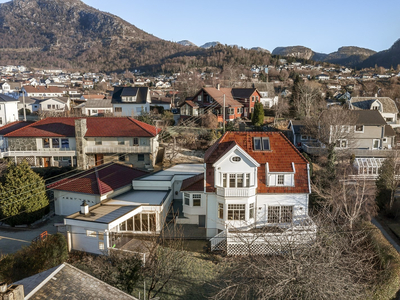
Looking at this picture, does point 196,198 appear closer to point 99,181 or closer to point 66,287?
point 99,181

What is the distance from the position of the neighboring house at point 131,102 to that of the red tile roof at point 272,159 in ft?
119

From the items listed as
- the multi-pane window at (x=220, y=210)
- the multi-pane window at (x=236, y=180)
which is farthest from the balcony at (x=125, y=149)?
the multi-pane window at (x=236, y=180)

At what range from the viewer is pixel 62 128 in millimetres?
36188

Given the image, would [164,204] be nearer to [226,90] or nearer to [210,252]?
[210,252]

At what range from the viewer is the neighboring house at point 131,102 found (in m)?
56.8

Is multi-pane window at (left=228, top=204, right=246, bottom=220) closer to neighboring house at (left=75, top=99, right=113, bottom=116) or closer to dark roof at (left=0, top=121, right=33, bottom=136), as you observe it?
dark roof at (left=0, top=121, right=33, bottom=136)

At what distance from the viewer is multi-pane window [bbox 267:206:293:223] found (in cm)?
2169

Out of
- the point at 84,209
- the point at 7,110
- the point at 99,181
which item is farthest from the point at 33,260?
the point at 7,110

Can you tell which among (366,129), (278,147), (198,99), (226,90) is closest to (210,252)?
(278,147)

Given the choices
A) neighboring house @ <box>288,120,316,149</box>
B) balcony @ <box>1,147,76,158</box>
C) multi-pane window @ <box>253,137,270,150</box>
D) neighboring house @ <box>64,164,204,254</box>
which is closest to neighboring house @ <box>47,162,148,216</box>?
neighboring house @ <box>64,164,204,254</box>

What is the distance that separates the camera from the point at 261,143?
22906mm

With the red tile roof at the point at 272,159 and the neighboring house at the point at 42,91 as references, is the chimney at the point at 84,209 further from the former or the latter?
the neighboring house at the point at 42,91

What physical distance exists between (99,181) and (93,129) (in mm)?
11987

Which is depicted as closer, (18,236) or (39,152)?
(18,236)
